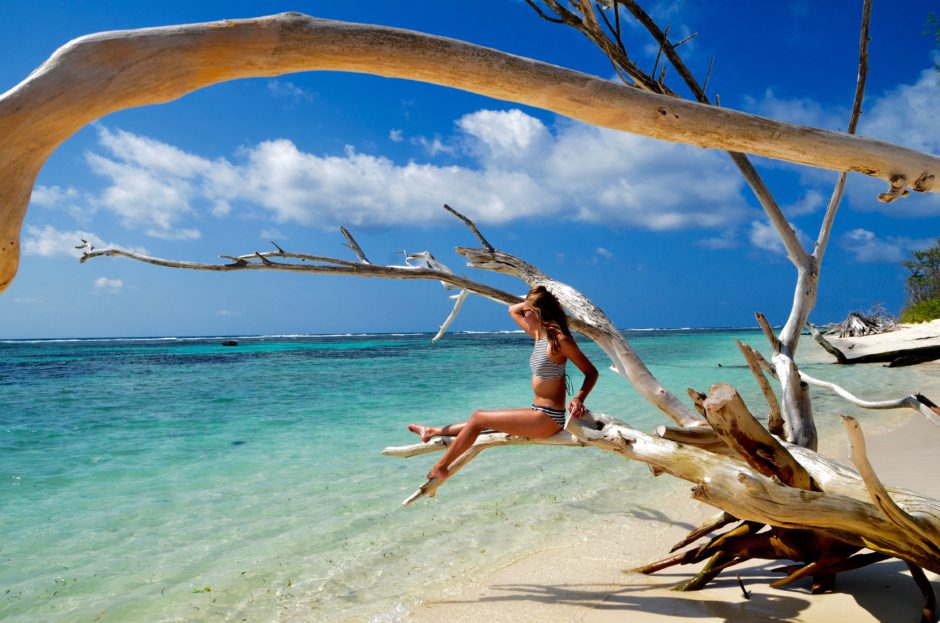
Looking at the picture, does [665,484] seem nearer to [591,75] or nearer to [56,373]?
[591,75]

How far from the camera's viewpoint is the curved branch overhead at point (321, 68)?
968mm

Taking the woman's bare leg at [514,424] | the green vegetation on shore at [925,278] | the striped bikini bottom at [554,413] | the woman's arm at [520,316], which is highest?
the green vegetation on shore at [925,278]

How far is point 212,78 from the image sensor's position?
1.15 metres

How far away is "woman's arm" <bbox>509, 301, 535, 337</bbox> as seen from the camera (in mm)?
4039

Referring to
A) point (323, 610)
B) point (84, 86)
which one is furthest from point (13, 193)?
point (323, 610)

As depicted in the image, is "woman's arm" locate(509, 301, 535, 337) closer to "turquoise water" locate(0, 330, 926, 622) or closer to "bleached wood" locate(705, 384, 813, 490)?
"bleached wood" locate(705, 384, 813, 490)

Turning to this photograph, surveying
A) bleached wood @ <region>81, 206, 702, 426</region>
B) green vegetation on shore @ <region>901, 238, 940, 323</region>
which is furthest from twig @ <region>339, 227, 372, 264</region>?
green vegetation on shore @ <region>901, 238, 940, 323</region>

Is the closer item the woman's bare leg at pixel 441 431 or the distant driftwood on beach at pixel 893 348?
the woman's bare leg at pixel 441 431

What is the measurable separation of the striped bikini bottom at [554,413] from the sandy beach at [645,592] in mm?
1207

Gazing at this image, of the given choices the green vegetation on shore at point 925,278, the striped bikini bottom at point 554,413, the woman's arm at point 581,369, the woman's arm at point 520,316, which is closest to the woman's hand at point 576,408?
the woman's arm at point 581,369

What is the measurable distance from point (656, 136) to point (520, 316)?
2.82 m

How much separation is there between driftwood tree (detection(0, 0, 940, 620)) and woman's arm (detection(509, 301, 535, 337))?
50 cm

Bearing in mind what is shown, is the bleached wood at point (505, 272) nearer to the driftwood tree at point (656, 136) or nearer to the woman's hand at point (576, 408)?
the driftwood tree at point (656, 136)

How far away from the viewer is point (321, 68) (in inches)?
48.8
